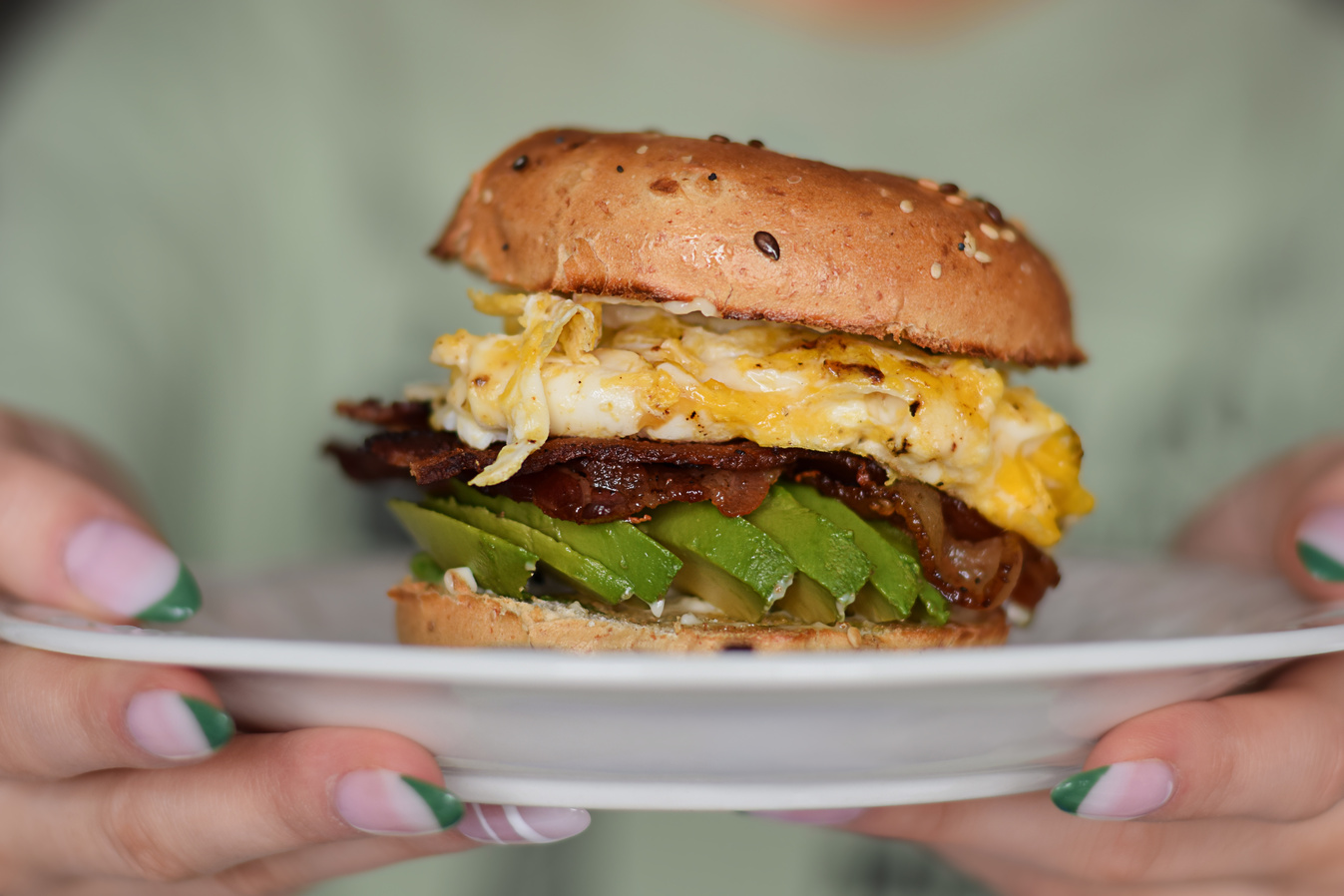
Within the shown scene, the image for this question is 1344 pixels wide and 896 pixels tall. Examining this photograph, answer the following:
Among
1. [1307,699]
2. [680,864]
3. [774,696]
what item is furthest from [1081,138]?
[774,696]

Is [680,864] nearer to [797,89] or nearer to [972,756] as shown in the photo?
[972,756]

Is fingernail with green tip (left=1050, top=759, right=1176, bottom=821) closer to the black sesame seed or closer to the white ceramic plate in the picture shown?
the white ceramic plate

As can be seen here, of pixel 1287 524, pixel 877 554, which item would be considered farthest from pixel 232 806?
pixel 1287 524

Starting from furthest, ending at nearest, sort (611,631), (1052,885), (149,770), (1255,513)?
1. (1255,513)
2. (1052,885)
3. (611,631)
4. (149,770)

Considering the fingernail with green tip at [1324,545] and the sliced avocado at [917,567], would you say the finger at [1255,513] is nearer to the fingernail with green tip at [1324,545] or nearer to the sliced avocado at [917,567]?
the fingernail with green tip at [1324,545]

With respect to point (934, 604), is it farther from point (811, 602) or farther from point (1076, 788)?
point (1076, 788)

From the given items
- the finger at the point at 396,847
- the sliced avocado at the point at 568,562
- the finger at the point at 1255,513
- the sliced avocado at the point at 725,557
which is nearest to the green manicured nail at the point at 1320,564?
the finger at the point at 1255,513
